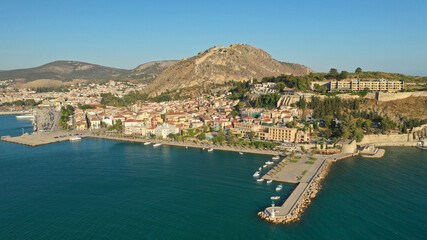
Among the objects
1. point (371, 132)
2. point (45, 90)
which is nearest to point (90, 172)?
point (371, 132)

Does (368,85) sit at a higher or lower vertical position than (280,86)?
lower

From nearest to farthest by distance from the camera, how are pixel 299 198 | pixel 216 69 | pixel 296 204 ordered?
pixel 296 204 → pixel 299 198 → pixel 216 69

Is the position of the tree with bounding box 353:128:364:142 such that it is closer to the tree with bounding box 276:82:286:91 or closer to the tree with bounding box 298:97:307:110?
the tree with bounding box 298:97:307:110

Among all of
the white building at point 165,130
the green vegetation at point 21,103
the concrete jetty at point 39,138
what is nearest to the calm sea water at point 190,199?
the concrete jetty at point 39,138

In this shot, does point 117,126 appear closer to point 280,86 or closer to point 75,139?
point 75,139

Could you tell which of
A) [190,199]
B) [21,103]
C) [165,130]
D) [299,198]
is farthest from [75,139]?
[21,103]
